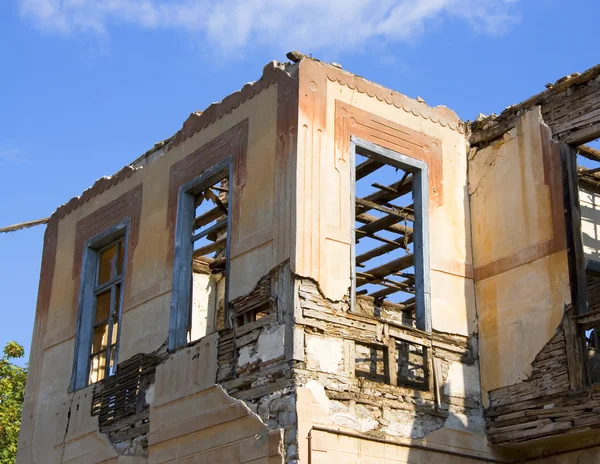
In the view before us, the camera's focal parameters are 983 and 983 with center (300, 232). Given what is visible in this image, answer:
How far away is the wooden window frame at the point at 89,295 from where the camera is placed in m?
12.5

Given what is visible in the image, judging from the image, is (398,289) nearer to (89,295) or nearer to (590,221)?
(590,221)

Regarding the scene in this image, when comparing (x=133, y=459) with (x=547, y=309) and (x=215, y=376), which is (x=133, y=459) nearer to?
(x=215, y=376)

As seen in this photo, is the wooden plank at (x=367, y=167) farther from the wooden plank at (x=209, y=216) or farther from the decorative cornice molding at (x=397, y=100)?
the wooden plank at (x=209, y=216)

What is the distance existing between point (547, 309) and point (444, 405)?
1.46 meters

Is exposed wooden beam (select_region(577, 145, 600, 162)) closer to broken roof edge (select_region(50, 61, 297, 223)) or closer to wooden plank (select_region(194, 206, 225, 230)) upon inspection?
broken roof edge (select_region(50, 61, 297, 223))

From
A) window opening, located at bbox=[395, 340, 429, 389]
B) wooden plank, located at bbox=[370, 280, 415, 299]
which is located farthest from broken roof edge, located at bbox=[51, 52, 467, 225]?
wooden plank, located at bbox=[370, 280, 415, 299]

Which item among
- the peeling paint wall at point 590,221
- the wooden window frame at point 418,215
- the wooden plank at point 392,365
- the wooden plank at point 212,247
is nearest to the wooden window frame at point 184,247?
the wooden window frame at point 418,215

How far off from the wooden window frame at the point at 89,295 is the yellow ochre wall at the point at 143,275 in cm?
17

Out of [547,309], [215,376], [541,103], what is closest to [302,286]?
[215,376]

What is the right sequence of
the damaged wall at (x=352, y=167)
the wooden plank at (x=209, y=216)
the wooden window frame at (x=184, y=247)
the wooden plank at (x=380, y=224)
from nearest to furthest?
the damaged wall at (x=352, y=167)
the wooden window frame at (x=184, y=247)
the wooden plank at (x=380, y=224)
the wooden plank at (x=209, y=216)

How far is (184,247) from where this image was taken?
1144cm

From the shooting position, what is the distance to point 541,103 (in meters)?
11.0

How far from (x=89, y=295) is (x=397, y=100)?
4.84 meters

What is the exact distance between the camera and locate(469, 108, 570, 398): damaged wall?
10.2 metres
